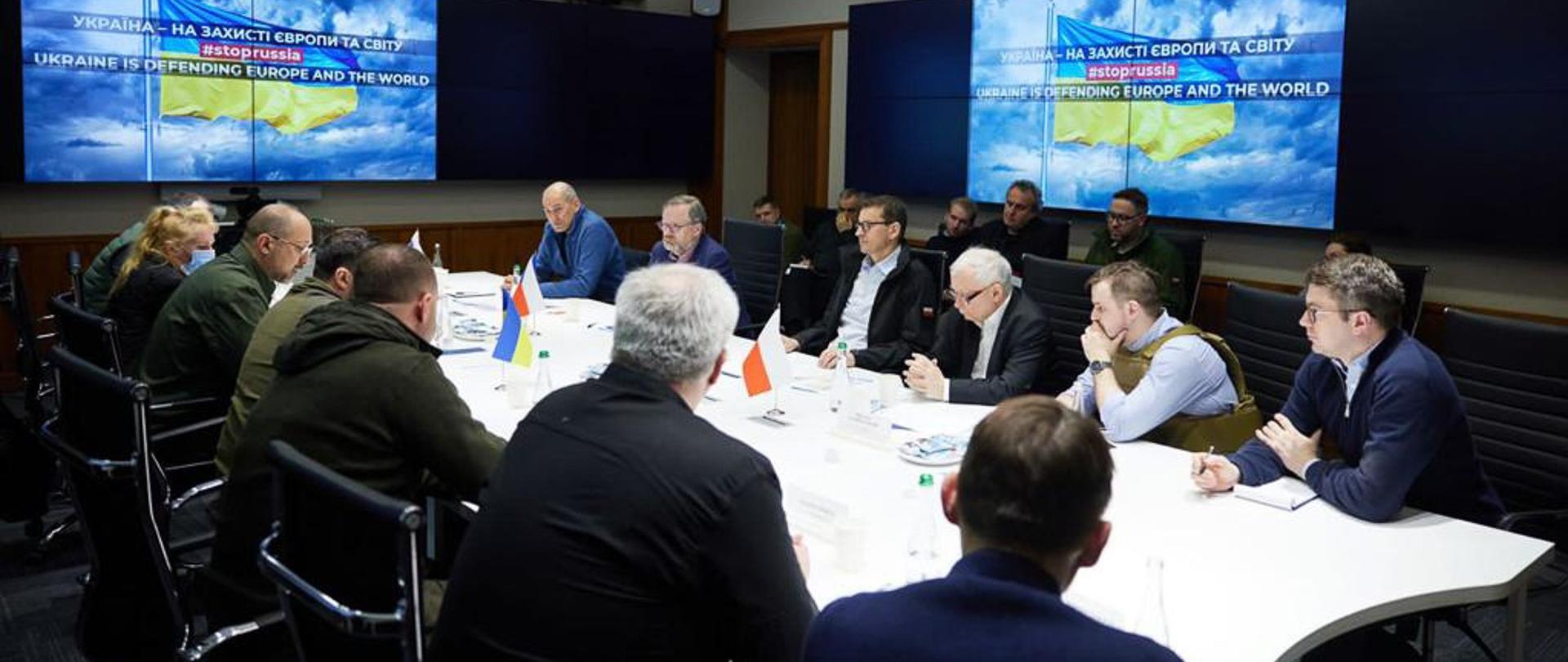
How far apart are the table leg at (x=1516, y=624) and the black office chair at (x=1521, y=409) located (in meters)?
0.78

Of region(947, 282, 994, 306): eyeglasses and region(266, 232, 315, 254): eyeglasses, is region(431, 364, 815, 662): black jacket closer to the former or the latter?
region(947, 282, 994, 306): eyeglasses

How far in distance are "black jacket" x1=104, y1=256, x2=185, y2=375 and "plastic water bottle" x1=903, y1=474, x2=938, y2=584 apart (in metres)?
2.89

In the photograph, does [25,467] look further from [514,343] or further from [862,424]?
[862,424]

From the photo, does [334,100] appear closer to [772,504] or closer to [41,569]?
[41,569]

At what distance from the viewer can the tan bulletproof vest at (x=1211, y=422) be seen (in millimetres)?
3607

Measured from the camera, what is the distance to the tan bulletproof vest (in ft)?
11.8

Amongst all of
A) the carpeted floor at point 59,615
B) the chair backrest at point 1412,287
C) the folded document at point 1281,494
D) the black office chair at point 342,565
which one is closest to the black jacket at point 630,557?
the black office chair at point 342,565

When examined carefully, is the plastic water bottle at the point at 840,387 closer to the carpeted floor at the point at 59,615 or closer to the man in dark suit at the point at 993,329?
the man in dark suit at the point at 993,329

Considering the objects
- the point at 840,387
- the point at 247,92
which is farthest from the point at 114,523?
the point at 247,92

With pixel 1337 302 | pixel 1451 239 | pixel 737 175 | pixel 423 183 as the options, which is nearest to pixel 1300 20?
pixel 1451 239

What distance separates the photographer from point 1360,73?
6.44m

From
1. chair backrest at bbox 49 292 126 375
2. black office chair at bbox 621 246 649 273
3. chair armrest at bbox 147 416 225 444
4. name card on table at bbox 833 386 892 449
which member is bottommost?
chair armrest at bbox 147 416 225 444

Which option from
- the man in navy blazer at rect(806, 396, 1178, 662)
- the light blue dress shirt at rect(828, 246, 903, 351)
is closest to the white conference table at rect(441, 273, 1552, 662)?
the man in navy blazer at rect(806, 396, 1178, 662)

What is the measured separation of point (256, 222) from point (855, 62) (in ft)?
17.5
